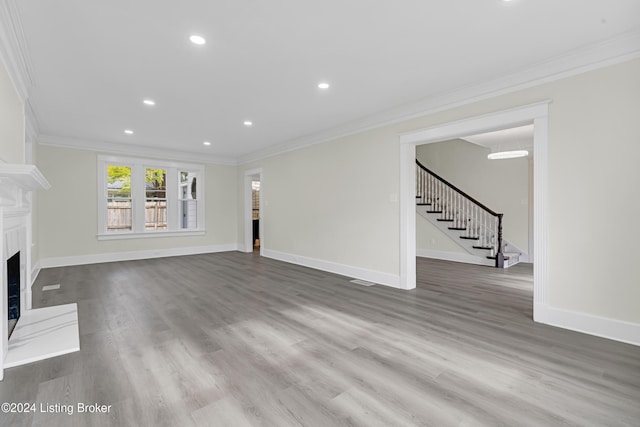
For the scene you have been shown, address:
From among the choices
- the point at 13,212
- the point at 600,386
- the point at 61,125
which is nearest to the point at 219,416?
the point at 600,386

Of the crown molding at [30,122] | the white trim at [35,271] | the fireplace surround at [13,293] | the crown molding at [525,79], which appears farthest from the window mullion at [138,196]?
the crown molding at [525,79]

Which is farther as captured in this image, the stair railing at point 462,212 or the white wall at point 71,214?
the stair railing at point 462,212

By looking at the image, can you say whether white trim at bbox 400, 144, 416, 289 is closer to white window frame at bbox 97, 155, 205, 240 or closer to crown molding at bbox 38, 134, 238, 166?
crown molding at bbox 38, 134, 238, 166

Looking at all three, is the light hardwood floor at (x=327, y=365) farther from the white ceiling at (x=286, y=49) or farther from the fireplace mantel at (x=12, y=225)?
the white ceiling at (x=286, y=49)

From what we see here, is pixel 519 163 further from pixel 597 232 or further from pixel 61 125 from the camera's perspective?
pixel 61 125

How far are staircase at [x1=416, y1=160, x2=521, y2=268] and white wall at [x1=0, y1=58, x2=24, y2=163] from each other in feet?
25.3

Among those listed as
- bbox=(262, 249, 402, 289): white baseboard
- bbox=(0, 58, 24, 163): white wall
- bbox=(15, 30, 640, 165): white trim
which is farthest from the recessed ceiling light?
bbox=(262, 249, 402, 289): white baseboard

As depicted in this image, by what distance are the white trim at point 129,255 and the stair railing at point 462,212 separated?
18.8 feet

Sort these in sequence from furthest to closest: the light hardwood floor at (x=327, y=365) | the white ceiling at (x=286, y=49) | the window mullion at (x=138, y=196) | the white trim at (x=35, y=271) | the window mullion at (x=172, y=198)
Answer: the window mullion at (x=172, y=198) → the window mullion at (x=138, y=196) → the white trim at (x=35, y=271) → the white ceiling at (x=286, y=49) → the light hardwood floor at (x=327, y=365)

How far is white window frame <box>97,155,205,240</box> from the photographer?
6.98 metres

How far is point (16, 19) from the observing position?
2.45 m

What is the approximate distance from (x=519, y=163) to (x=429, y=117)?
4621 millimetres

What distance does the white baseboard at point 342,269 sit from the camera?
488cm

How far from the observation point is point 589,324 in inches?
118
